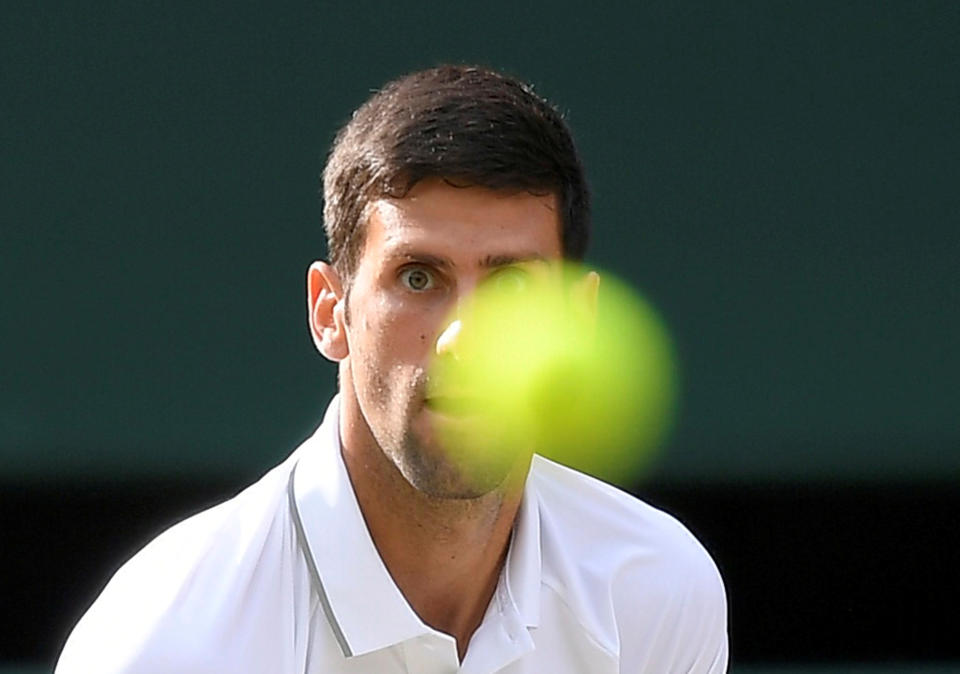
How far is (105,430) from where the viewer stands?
10.3ft

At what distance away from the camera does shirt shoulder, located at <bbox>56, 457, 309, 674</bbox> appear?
1.69 meters

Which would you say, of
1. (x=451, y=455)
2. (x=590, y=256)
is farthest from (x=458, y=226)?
(x=590, y=256)

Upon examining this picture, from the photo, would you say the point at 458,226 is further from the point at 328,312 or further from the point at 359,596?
the point at 359,596

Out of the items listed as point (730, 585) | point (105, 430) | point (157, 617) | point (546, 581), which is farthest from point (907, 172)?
point (157, 617)

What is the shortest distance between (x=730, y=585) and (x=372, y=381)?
1640mm

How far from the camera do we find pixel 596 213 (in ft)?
10.4

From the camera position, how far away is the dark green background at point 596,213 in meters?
3.13

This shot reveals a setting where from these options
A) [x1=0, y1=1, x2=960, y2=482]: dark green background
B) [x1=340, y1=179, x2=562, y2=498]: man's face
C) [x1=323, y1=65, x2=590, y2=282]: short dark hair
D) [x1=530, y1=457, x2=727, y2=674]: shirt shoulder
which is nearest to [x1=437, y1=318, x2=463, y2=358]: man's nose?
[x1=340, y1=179, x2=562, y2=498]: man's face

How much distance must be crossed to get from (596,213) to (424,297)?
143 centimetres

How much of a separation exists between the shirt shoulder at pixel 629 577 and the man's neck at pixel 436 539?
0.20ft

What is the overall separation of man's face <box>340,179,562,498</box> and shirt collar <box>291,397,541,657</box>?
0.06 m

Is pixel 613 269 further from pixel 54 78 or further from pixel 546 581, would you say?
pixel 546 581

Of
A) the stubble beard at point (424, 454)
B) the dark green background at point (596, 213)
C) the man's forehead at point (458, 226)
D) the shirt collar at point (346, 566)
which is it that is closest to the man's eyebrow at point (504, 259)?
the man's forehead at point (458, 226)

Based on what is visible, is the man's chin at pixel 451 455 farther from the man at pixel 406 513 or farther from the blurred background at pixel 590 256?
the blurred background at pixel 590 256
